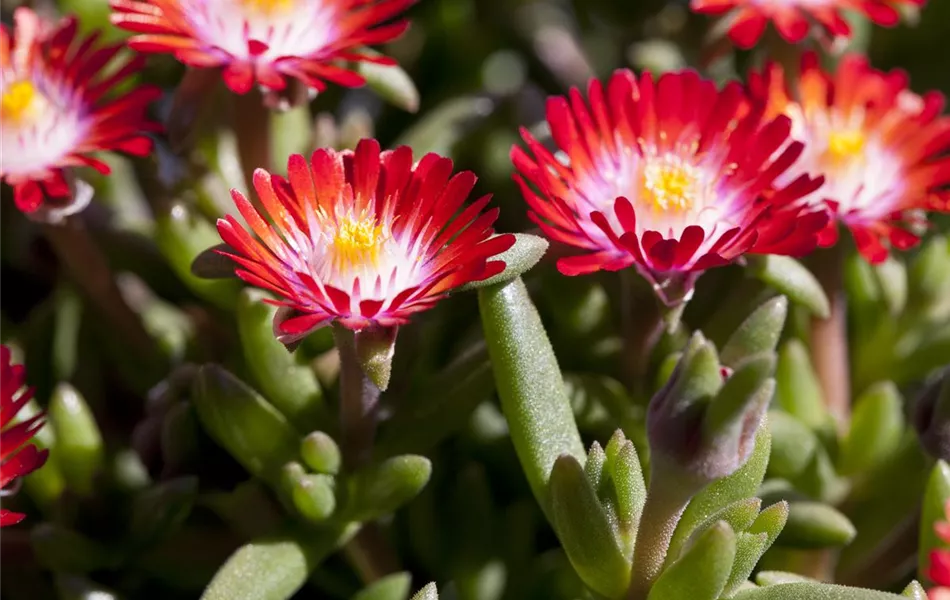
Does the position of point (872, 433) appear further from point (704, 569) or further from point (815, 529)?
point (704, 569)

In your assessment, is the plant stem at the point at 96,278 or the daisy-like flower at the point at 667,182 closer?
the daisy-like flower at the point at 667,182

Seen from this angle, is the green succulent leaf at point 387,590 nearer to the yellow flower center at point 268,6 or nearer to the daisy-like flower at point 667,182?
the daisy-like flower at point 667,182

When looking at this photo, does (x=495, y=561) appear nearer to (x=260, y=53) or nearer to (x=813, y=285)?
(x=813, y=285)

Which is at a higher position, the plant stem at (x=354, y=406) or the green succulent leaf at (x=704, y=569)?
the plant stem at (x=354, y=406)

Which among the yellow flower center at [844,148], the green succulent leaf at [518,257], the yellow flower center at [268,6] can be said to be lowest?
the yellow flower center at [844,148]

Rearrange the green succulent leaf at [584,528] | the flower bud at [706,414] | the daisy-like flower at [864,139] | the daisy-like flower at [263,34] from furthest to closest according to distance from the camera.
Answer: the daisy-like flower at [864,139]
the daisy-like flower at [263,34]
the green succulent leaf at [584,528]
the flower bud at [706,414]

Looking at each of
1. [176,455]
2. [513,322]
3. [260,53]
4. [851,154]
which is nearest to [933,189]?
[851,154]

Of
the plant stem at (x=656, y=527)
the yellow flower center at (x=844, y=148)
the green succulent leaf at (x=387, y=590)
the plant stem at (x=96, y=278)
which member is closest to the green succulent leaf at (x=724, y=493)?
the plant stem at (x=656, y=527)
